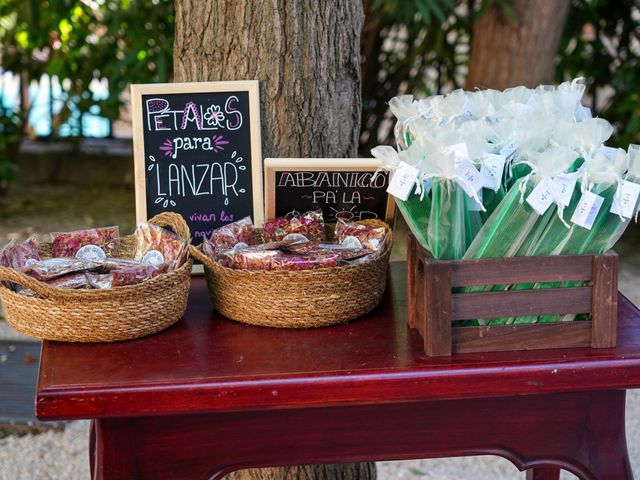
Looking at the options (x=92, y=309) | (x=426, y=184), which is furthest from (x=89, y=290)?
(x=426, y=184)

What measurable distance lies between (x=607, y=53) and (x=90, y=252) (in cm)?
443

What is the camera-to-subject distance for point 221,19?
1.95 metres

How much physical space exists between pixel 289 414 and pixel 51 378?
0.38m

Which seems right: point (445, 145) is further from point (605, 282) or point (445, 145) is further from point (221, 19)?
point (221, 19)

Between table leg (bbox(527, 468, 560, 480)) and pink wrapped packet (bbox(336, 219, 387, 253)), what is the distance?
79 cm

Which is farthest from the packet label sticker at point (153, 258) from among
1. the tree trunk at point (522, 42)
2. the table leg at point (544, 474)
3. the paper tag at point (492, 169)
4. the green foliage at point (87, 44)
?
the tree trunk at point (522, 42)

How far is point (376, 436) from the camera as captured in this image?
1.47 metres

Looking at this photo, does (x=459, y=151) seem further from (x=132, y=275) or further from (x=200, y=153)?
(x=200, y=153)

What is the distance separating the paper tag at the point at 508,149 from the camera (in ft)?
4.68

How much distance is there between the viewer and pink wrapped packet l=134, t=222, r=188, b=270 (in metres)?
1.63

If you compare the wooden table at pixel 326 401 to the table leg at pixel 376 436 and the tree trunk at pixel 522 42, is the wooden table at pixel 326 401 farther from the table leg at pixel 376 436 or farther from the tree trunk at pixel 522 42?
the tree trunk at pixel 522 42

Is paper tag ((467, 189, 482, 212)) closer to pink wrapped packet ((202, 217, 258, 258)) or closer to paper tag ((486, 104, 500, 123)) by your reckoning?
paper tag ((486, 104, 500, 123))

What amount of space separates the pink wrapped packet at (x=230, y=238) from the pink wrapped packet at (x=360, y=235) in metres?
0.17

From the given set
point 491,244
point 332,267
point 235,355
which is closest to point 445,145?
point 491,244
